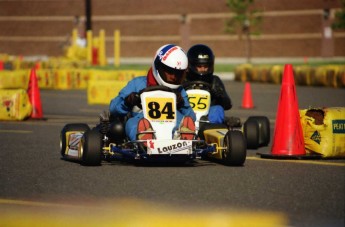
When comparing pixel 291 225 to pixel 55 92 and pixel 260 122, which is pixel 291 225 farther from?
pixel 55 92

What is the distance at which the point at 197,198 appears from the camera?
771 centimetres

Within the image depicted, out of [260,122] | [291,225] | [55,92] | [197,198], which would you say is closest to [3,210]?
[197,198]

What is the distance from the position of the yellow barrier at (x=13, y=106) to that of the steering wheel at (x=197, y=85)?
500 cm

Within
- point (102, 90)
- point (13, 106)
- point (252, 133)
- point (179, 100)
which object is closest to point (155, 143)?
point (179, 100)

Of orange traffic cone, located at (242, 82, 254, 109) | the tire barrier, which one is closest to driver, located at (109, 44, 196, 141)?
orange traffic cone, located at (242, 82, 254, 109)

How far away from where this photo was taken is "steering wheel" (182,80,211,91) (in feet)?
39.2

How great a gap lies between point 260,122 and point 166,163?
8.01ft

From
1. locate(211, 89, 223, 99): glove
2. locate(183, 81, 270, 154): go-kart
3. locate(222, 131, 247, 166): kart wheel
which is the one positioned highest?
locate(211, 89, 223, 99): glove

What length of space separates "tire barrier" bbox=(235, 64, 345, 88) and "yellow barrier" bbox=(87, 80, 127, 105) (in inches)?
357

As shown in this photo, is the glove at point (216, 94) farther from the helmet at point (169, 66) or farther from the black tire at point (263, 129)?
the helmet at point (169, 66)

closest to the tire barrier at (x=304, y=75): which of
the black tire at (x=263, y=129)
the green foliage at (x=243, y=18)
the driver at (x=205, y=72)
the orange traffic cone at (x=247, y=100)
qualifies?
the orange traffic cone at (x=247, y=100)

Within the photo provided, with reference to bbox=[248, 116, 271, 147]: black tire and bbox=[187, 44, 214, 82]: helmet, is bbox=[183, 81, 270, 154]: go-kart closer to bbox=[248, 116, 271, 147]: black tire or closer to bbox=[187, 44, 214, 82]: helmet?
bbox=[248, 116, 271, 147]: black tire

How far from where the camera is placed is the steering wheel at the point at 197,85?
39.2 ft

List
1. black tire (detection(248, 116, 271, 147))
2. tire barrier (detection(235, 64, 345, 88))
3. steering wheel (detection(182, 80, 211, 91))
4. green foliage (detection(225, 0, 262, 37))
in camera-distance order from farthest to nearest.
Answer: green foliage (detection(225, 0, 262, 37)) → tire barrier (detection(235, 64, 345, 88)) → black tire (detection(248, 116, 271, 147)) → steering wheel (detection(182, 80, 211, 91))
